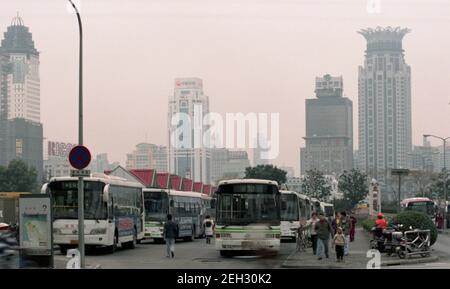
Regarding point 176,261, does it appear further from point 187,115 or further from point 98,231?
point 98,231

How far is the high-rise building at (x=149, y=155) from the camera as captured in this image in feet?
26.1

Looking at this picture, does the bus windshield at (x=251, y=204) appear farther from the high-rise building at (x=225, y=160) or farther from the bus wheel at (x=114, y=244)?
the high-rise building at (x=225, y=160)

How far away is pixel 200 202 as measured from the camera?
113 feet

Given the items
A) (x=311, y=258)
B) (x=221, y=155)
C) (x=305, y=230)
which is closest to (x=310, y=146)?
(x=221, y=155)

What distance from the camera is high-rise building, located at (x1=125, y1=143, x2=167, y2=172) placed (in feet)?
26.1

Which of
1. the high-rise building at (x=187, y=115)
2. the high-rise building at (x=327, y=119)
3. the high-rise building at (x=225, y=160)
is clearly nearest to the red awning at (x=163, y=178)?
the high-rise building at (x=225, y=160)

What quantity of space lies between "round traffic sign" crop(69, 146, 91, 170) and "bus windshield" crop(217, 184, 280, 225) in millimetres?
5549

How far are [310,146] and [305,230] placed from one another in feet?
53.6

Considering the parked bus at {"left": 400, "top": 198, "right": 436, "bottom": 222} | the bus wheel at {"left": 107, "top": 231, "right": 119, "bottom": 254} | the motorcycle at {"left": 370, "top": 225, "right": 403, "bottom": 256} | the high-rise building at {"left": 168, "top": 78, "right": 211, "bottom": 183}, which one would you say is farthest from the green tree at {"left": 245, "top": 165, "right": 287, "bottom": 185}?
the parked bus at {"left": 400, "top": 198, "right": 436, "bottom": 222}

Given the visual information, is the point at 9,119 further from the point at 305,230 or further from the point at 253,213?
the point at 305,230

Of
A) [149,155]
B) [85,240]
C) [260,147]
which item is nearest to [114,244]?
[85,240]

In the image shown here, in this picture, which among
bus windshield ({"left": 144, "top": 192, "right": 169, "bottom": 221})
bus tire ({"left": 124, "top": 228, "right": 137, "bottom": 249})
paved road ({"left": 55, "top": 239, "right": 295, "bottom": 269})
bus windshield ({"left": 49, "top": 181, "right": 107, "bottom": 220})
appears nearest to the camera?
paved road ({"left": 55, "top": 239, "right": 295, "bottom": 269})

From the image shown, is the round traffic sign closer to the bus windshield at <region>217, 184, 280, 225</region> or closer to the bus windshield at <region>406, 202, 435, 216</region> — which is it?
the bus windshield at <region>217, 184, 280, 225</region>

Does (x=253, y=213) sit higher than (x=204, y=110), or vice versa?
(x=204, y=110)
